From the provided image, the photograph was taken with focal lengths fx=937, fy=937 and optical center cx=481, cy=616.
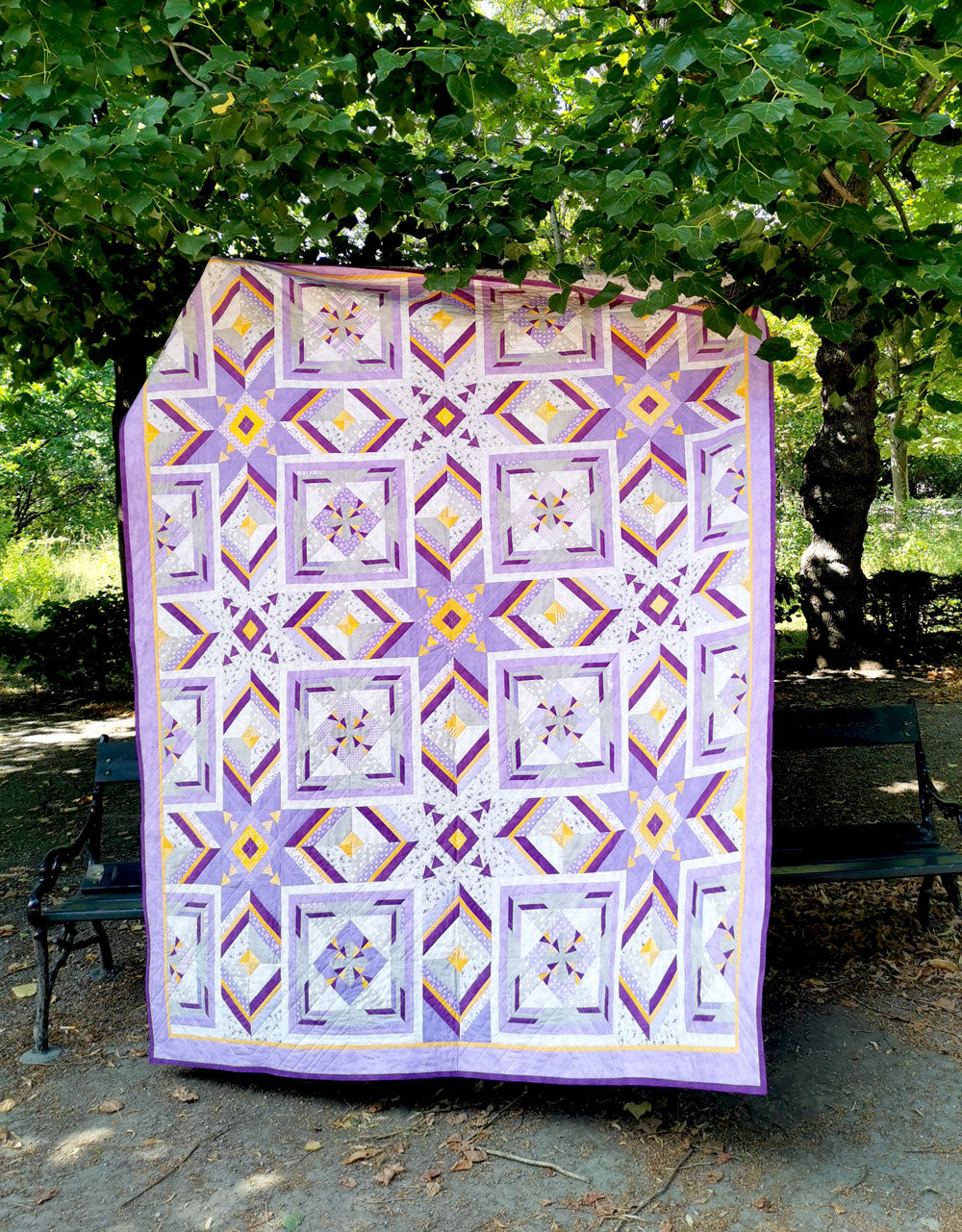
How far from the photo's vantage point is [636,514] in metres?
3.29

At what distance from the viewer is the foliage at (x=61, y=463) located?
575 inches

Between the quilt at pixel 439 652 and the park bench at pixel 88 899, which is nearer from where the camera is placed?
the quilt at pixel 439 652

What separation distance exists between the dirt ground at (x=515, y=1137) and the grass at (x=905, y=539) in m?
8.96

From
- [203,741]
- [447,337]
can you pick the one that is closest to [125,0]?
[447,337]

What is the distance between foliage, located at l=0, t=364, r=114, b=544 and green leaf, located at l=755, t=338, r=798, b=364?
40.4ft

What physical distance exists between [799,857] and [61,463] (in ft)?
53.6

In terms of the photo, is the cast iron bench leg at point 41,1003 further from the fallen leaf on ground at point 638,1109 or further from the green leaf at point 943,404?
the green leaf at point 943,404

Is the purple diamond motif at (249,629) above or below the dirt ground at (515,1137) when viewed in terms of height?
above

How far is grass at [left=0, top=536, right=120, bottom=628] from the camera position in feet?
45.5

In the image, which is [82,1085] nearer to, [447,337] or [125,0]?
[447,337]

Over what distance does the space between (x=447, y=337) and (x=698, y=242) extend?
3.17 feet

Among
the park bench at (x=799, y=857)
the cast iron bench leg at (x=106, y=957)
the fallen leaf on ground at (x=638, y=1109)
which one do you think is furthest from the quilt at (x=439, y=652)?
the cast iron bench leg at (x=106, y=957)

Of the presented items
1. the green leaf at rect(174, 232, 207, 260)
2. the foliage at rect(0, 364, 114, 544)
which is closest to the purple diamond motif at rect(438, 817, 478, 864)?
the green leaf at rect(174, 232, 207, 260)

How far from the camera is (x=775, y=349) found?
3082 mm
